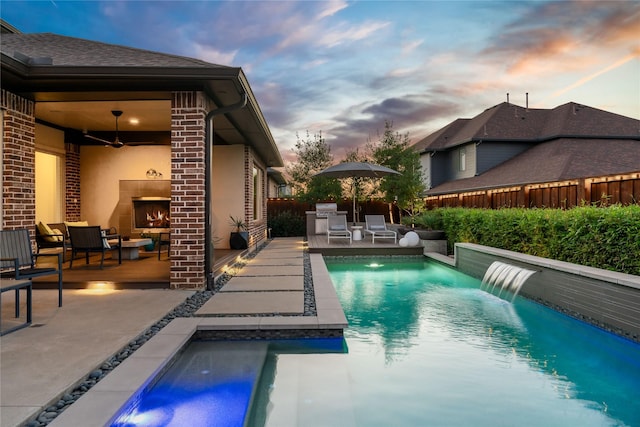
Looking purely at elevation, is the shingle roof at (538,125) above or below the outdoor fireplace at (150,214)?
above

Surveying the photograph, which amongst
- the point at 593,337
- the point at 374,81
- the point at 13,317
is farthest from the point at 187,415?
the point at 374,81

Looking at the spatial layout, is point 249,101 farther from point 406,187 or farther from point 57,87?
point 406,187

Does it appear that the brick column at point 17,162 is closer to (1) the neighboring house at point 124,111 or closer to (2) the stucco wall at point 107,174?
(1) the neighboring house at point 124,111

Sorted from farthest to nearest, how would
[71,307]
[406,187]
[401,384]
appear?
[406,187]
[71,307]
[401,384]

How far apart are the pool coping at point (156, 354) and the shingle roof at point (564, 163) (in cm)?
1182

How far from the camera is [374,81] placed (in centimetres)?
1772

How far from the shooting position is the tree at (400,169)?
666 inches

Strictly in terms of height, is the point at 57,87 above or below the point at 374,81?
below

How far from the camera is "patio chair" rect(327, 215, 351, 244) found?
12.5 metres

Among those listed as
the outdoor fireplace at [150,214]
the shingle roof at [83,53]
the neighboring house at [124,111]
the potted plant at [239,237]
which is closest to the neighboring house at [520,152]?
the potted plant at [239,237]

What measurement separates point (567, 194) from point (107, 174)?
452 inches

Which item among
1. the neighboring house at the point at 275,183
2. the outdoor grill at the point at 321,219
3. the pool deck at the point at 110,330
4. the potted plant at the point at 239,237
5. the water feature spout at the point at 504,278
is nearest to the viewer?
the pool deck at the point at 110,330

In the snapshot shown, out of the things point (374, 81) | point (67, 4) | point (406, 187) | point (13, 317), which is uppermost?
point (67, 4)

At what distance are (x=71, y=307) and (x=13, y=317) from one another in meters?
0.58
